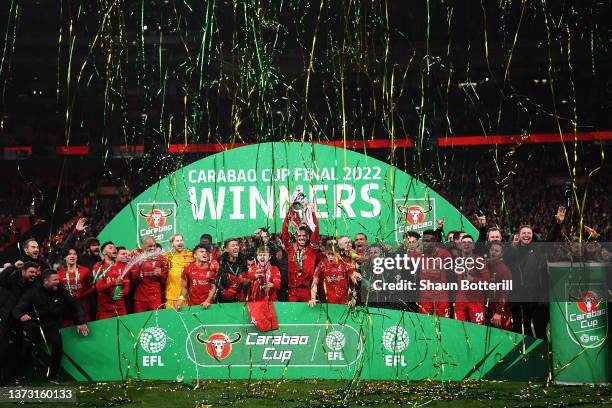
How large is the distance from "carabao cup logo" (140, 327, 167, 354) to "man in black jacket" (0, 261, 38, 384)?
95 centimetres

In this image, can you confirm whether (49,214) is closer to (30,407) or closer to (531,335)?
(30,407)

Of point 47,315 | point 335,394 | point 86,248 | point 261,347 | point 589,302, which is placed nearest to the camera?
point 335,394

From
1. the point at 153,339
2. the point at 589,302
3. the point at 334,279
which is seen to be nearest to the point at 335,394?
the point at 334,279

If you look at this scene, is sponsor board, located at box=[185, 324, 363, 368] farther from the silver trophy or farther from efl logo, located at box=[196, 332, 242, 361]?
the silver trophy

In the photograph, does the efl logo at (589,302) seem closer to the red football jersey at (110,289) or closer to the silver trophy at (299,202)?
the silver trophy at (299,202)

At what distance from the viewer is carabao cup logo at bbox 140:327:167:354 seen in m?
5.36

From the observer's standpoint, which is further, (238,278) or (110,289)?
(110,289)

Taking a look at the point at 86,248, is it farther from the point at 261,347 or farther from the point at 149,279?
the point at 261,347

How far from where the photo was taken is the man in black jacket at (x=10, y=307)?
17.6ft

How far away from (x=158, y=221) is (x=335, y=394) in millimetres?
2202

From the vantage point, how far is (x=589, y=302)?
4.87 metres

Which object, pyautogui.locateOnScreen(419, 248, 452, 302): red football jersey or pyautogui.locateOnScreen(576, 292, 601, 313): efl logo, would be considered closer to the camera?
pyautogui.locateOnScreen(576, 292, 601, 313): efl logo

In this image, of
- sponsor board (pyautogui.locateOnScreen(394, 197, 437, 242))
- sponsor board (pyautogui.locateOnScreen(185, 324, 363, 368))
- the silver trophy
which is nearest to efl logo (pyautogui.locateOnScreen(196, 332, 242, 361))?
sponsor board (pyautogui.locateOnScreen(185, 324, 363, 368))

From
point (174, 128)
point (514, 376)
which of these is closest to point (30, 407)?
point (514, 376)
